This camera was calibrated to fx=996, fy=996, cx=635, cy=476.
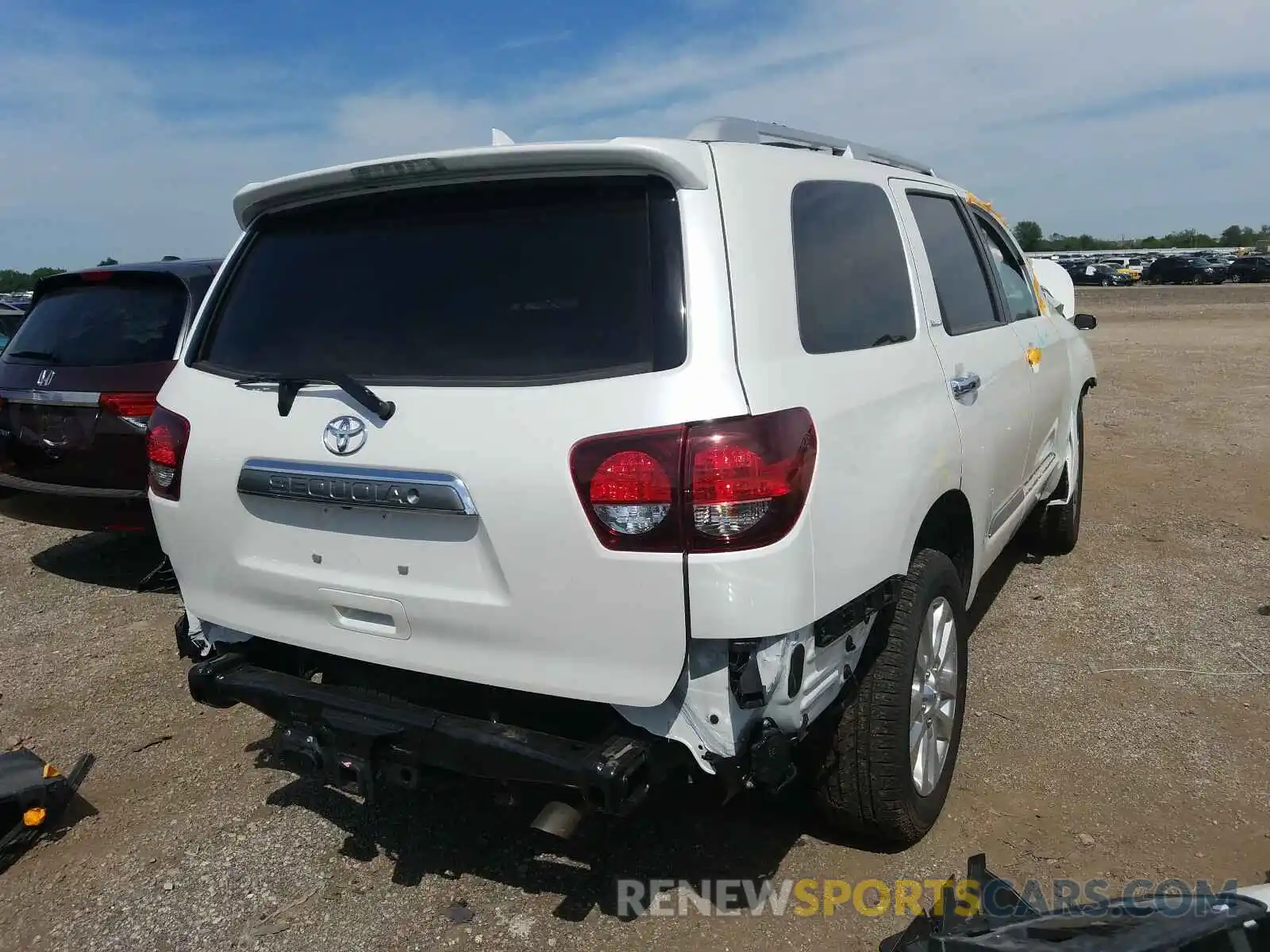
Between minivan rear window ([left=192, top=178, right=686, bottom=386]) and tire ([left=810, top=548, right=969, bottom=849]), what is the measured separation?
1097 millimetres

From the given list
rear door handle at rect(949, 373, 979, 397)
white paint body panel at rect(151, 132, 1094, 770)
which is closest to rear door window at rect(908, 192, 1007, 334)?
rear door handle at rect(949, 373, 979, 397)

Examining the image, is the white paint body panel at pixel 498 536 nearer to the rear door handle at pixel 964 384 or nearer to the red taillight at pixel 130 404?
the rear door handle at pixel 964 384

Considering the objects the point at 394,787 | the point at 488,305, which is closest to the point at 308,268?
the point at 488,305

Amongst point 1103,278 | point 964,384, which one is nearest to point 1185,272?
point 1103,278

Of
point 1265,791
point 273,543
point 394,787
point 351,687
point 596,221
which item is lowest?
point 1265,791

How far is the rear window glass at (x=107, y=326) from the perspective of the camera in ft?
17.2

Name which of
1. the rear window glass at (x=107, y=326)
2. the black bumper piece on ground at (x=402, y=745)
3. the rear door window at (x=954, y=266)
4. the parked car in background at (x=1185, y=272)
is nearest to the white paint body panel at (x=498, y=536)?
the black bumper piece on ground at (x=402, y=745)

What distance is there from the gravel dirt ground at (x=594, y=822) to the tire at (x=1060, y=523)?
377 millimetres

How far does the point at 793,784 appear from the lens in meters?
2.91

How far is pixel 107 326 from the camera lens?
5383mm

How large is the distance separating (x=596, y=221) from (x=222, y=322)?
1315 mm

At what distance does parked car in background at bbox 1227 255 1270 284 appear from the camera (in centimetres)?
4397

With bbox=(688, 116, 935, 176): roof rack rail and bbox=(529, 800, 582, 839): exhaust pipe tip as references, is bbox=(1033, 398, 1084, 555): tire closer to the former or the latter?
bbox=(688, 116, 935, 176): roof rack rail

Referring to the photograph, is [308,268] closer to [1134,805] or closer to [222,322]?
[222,322]
